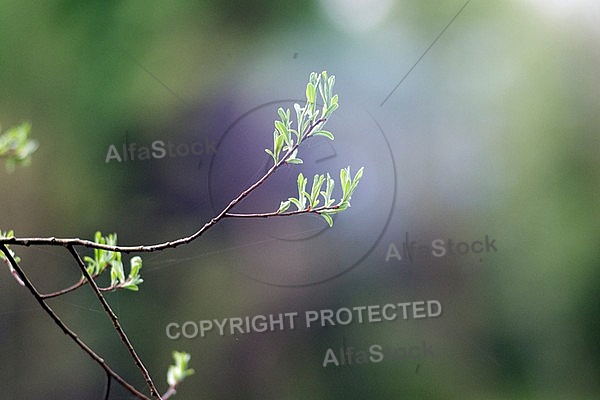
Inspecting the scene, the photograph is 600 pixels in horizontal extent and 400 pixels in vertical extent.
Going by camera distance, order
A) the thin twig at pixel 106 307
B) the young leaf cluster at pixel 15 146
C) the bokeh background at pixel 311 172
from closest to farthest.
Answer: the young leaf cluster at pixel 15 146
the thin twig at pixel 106 307
the bokeh background at pixel 311 172

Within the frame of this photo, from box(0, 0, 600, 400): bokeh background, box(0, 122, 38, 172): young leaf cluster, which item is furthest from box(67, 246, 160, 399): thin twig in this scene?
box(0, 0, 600, 400): bokeh background

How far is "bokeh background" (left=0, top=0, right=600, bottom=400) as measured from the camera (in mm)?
1012

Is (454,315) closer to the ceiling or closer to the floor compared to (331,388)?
closer to the ceiling

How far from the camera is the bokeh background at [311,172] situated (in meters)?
1.01

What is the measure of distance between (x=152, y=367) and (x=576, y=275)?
77 cm

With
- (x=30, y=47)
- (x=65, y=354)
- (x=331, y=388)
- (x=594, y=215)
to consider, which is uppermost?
(x=30, y=47)

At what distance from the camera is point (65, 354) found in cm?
103

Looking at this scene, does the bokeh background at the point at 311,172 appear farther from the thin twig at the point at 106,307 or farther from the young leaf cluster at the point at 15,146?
the young leaf cluster at the point at 15,146

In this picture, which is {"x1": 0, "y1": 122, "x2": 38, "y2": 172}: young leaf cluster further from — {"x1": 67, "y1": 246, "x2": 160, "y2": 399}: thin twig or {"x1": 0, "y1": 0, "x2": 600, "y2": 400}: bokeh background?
{"x1": 0, "y1": 0, "x2": 600, "y2": 400}: bokeh background

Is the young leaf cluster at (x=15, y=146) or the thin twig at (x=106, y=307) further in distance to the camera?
the thin twig at (x=106, y=307)

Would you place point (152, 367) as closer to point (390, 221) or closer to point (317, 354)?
point (317, 354)

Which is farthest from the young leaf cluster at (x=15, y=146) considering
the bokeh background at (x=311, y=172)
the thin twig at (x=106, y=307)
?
the bokeh background at (x=311, y=172)

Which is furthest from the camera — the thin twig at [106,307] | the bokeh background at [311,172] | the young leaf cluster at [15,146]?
the bokeh background at [311,172]

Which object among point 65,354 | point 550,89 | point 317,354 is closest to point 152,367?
point 65,354
